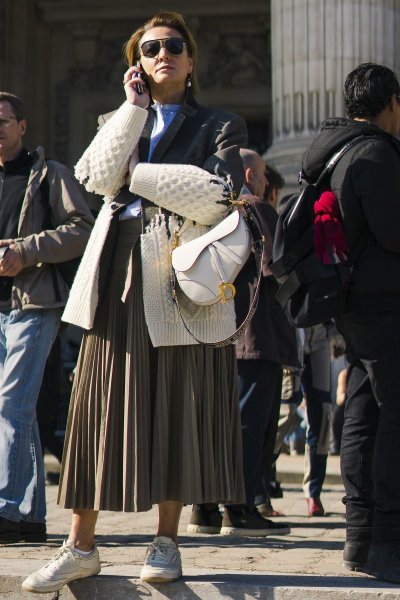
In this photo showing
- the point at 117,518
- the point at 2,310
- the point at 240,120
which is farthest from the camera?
the point at 117,518

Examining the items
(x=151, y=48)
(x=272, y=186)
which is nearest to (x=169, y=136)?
(x=151, y=48)

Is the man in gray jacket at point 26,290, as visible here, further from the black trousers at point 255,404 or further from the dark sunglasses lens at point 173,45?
the dark sunglasses lens at point 173,45

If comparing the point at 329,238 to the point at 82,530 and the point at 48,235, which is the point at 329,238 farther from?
the point at 48,235

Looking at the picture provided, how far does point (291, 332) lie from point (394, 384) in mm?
2205

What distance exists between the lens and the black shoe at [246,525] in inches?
265

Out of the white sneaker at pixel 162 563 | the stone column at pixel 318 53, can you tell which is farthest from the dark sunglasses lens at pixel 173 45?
the stone column at pixel 318 53

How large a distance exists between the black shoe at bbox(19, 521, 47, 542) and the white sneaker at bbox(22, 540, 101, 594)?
1.45m

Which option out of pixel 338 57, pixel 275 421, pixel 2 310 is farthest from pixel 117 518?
pixel 338 57

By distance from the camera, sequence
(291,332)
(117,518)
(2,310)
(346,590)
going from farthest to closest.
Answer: (117,518) → (291,332) → (2,310) → (346,590)

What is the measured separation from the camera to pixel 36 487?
6.40m

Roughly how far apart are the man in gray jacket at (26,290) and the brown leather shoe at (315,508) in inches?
80.3

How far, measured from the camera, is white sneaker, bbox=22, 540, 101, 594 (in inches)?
186

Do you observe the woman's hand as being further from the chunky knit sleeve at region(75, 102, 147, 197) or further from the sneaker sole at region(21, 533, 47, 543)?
the sneaker sole at region(21, 533, 47, 543)

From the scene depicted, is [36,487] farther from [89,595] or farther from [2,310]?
[89,595]
